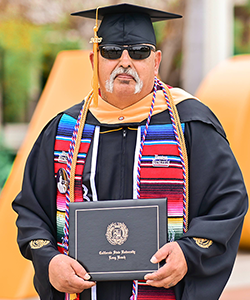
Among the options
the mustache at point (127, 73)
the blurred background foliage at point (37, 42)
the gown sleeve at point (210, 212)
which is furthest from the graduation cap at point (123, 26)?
the blurred background foliage at point (37, 42)

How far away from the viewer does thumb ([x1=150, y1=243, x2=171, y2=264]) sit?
2154mm

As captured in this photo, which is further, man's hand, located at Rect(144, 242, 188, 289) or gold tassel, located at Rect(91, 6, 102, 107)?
gold tassel, located at Rect(91, 6, 102, 107)

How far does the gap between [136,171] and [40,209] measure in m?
0.55

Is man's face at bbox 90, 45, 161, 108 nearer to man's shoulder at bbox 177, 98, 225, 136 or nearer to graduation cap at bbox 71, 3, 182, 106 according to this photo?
graduation cap at bbox 71, 3, 182, 106

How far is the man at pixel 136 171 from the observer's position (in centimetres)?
228

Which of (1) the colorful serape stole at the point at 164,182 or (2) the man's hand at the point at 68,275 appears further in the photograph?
(1) the colorful serape stole at the point at 164,182

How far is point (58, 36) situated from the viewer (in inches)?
574

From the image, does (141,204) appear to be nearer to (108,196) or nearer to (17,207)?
(108,196)

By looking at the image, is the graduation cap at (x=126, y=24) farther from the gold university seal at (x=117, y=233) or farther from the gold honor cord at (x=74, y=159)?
the gold university seal at (x=117, y=233)

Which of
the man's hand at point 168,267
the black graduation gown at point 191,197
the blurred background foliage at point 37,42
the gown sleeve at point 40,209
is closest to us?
the man's hand at point 168,267

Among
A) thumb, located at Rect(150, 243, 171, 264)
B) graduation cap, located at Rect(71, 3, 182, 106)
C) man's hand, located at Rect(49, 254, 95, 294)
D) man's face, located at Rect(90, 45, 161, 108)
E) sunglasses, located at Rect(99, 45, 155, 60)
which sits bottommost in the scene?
man's hand, located at Rect(49, 254, 95, 294)

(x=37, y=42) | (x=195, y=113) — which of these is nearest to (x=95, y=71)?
(x=195, y=113)

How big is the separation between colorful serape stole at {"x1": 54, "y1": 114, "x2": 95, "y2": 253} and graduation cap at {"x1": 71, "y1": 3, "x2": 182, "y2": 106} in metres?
0.18

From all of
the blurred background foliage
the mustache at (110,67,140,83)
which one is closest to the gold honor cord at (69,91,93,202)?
the mustache at (110,67,140,83)
